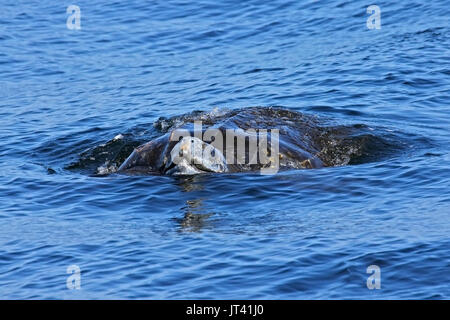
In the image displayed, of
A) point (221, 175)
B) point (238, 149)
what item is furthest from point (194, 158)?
point (238, 149)

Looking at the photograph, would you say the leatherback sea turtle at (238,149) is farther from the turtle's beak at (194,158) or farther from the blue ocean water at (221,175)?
the blue ocean water at (221,175)

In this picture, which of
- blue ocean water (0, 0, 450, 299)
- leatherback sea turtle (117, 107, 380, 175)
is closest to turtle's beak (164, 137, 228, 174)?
leatherback sea turtle (117, 107, 380, 175)

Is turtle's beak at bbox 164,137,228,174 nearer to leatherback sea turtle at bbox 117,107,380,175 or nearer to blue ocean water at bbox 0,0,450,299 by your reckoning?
leatherback sea turtle at bbox 117,107,380,175

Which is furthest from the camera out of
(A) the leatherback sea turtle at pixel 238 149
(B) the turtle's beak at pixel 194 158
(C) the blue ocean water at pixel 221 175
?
(A) the leatherback sea turtle at pixel 238 149

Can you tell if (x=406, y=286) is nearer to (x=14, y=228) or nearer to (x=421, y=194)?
(x=421, y=194)

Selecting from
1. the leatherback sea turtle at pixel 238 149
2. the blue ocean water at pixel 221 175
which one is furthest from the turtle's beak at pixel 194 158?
the blue ocean water at pixel 221 175

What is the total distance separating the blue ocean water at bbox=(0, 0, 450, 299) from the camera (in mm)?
7457

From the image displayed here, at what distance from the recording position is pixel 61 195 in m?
10.2

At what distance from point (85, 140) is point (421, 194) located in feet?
18.3

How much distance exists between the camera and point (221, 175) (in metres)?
10.2

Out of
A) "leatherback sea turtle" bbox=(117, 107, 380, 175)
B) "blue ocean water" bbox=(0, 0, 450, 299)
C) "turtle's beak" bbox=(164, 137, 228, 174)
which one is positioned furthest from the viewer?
"leatherback sea turtle" bbox=(117, 107, 380, 175)

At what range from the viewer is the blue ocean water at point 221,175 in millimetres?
7457
